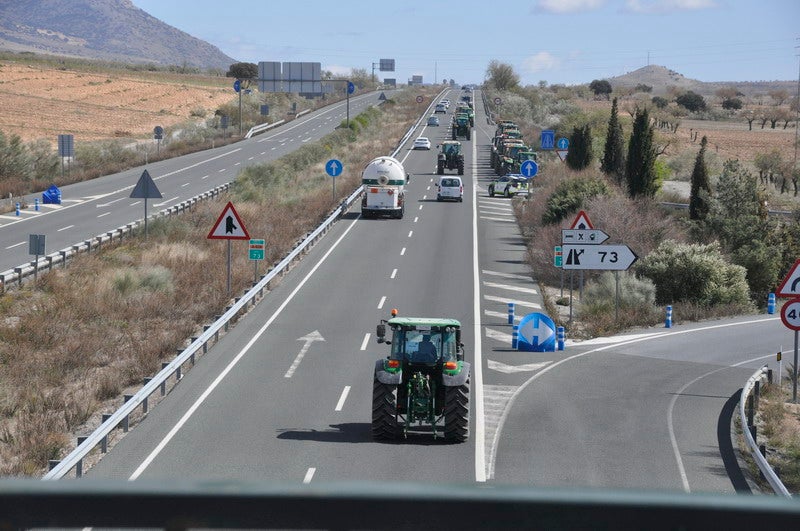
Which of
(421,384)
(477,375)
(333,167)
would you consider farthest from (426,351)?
(333,167)

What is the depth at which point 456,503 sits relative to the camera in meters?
2.40

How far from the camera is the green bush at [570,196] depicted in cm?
4544

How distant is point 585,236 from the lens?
28.8 m

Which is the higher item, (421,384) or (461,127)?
(461,127)

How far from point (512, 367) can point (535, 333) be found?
205 cm

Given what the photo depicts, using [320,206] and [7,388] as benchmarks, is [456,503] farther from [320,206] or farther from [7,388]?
[320,206]

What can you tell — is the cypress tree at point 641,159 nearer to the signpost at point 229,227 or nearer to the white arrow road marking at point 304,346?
the white arrow road marking at point 304,346

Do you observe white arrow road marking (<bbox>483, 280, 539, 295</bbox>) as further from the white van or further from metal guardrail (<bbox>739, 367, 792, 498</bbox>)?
the white van

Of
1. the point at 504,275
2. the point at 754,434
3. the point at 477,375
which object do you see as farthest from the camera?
the point at 504,275

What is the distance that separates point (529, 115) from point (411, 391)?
129953mm

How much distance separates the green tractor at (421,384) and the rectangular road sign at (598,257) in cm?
1164

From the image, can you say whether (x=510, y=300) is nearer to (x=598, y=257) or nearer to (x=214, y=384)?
(x=598, y=257)

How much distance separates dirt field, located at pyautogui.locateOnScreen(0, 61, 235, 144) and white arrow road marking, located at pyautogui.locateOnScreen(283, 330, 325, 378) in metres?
66.5

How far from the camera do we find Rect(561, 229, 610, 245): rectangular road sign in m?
28.7
